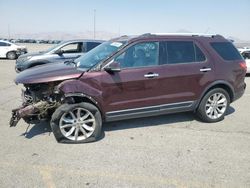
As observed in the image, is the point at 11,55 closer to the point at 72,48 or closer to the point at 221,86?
the point at 72,48

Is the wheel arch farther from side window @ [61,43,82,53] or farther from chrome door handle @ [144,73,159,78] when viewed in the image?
side window @ [61,43,82,53]

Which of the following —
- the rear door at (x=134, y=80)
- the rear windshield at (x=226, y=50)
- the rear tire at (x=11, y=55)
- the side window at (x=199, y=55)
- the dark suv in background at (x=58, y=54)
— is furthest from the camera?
the rear tire at (x=11, y=55)

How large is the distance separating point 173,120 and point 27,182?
347 cm

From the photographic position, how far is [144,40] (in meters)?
5.10

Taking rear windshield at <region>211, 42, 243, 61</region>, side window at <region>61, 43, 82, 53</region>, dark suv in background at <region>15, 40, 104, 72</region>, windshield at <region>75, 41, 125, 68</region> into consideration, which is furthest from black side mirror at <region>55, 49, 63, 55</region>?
rear windshield at <region>211, 42, 243, 61</region>

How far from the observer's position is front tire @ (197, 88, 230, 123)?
5723 mm

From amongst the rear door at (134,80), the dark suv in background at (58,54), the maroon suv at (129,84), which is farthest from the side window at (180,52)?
the dark suv in background at (58,54)

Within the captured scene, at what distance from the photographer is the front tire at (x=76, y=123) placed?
4.63 m

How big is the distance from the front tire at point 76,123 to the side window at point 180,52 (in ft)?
6.02

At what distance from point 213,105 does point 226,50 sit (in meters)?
1.26

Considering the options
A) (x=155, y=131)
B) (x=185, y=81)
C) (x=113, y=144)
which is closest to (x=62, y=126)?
(x=113, y=144)

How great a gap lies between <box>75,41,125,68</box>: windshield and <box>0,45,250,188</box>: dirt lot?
1.36 meters

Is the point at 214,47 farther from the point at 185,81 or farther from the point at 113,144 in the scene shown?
the point at 113,144

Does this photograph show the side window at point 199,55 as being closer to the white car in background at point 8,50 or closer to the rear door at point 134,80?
the rear door at point 134,80
